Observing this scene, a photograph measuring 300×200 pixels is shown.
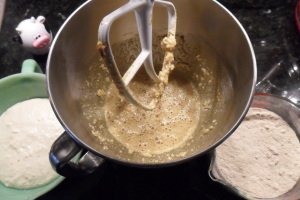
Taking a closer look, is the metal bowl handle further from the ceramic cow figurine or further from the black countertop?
the ceramic cow figurine

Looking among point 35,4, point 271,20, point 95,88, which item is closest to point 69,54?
point 95,88

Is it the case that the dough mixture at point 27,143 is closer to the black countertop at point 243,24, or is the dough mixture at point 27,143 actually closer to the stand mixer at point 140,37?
the black countertop at point 243,24

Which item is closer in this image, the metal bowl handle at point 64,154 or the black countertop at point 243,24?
the metal bowl handle at point 64,154

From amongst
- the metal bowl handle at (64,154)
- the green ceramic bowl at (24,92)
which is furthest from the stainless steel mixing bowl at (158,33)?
the green ceramic bowl at (24,92)

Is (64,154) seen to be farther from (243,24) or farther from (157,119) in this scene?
(243,24)

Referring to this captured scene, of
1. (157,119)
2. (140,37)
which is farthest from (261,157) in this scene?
(140,37)

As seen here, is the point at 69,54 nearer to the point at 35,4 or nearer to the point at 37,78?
the point at 37,78
